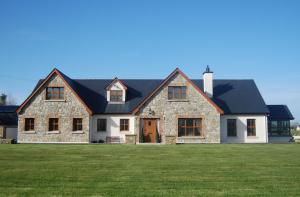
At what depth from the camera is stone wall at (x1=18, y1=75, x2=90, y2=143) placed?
3256 cm

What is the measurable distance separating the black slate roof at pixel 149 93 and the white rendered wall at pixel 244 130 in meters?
0.61

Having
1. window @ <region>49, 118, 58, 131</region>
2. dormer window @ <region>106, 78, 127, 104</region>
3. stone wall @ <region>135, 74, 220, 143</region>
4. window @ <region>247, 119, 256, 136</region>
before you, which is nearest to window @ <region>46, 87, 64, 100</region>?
window @ <region>49, 118, 58, 131</region>

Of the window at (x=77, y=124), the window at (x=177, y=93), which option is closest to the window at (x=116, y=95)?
the window at (x=77, y=124)

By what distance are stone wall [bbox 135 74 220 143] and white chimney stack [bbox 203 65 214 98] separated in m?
3.34

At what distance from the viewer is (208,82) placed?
35.5 m

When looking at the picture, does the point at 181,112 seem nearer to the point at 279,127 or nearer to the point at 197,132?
the point at 197,132

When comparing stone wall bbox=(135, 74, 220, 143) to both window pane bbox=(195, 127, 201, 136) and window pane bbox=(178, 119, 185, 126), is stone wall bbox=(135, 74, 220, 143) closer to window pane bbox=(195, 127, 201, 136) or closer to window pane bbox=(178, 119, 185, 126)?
window pane bbox=(178, 119, 185, 126)

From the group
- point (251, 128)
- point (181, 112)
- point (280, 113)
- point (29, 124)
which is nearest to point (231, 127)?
point (251, 128)

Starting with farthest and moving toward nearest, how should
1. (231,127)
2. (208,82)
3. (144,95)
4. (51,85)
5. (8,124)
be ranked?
(8,124)
(144,95)
(208,82)
(231,127)
(51,85)

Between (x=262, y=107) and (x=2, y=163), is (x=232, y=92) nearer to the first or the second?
(x=262, y=107)

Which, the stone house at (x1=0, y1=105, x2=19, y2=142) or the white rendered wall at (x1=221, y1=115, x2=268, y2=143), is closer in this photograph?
the white rendered wall at (x1=221, y1=115, x2=268, y2=143)

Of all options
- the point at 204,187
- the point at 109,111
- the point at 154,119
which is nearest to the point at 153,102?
the point at 154,119

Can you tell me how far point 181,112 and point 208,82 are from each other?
5601 mm

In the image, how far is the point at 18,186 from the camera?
30.6 ft
